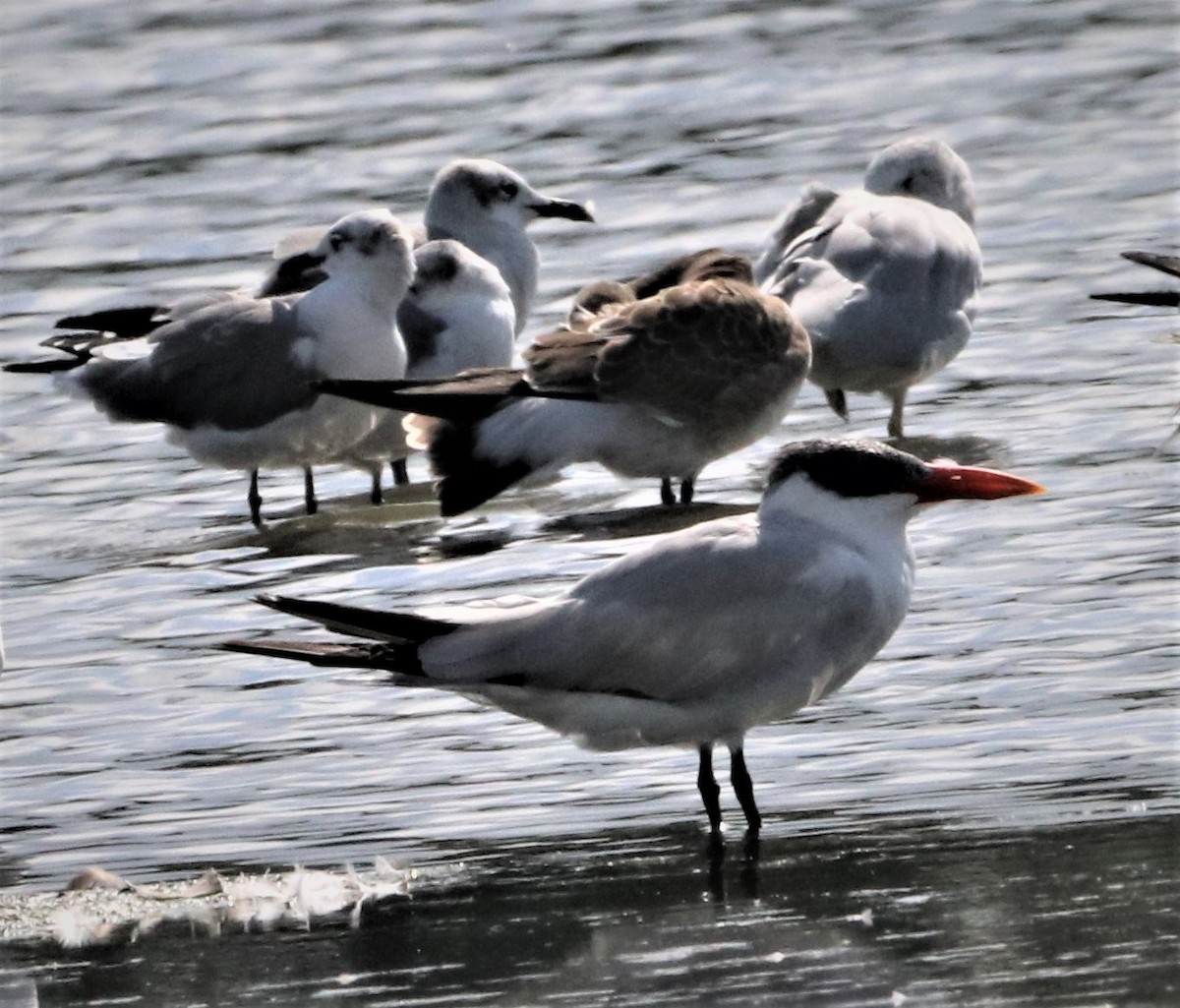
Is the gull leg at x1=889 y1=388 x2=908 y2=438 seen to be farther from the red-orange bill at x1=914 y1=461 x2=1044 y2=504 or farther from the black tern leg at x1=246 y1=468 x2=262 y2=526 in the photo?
the red-orange bill at x1=914 y1=461 x2=1044 y2=504

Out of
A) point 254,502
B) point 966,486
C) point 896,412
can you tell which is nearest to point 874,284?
point 896,412

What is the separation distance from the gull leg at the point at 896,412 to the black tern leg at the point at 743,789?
12.6 ft

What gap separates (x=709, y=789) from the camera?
17.8 feet

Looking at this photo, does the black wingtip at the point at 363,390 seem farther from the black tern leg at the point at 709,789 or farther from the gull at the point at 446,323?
the black tern leg at the point at 709,789

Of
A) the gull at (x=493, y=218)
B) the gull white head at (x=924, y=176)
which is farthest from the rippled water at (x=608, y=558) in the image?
the gull at (x=493, y=218)

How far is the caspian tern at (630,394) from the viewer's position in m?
8.20

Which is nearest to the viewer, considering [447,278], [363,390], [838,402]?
[363,390]

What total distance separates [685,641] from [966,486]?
67 centimetres

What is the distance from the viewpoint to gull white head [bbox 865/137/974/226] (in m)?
10.0

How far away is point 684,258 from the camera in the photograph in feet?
28.9

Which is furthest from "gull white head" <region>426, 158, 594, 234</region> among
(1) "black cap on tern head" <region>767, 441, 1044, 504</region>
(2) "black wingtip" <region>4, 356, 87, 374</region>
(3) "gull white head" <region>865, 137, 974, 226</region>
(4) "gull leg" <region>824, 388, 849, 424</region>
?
(1) "black cap on tern head" <region>767, 441, 1044, 504</region>

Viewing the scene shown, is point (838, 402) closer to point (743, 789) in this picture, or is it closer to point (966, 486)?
point (966, 486)

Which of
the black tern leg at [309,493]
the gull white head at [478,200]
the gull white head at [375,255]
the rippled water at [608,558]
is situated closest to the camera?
the rippled water at [608,558]

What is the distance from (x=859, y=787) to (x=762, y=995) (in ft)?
4.25
